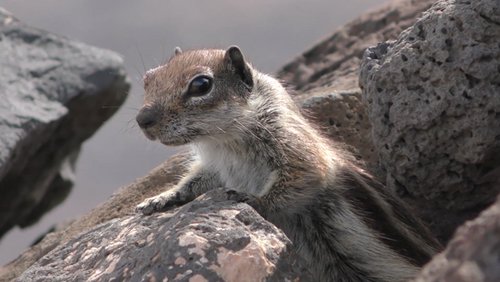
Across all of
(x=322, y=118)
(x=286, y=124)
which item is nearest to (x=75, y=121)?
(x=322, y=118)

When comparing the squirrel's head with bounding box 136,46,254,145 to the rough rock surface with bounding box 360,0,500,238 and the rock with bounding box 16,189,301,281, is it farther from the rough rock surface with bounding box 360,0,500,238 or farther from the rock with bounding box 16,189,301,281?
the rough rock surface with bounding box 360,0,500,238

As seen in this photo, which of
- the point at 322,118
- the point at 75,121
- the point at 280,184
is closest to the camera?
the point at 280,184

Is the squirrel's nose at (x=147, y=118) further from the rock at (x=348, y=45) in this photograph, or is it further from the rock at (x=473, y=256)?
the rock at (x=348, y=45)

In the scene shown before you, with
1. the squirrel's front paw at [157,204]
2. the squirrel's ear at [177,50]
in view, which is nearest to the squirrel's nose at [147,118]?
the squirrel's front paw at [157,204]

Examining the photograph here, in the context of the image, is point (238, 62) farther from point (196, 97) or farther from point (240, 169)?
point (240, 169)

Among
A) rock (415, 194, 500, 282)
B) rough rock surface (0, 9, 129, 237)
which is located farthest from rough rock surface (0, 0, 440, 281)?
rock (415, 194, 500, 282)

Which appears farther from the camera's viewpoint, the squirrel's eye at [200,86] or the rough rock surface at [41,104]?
the rough rock surface at [41,104]

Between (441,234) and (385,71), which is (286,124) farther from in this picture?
(441,234)
